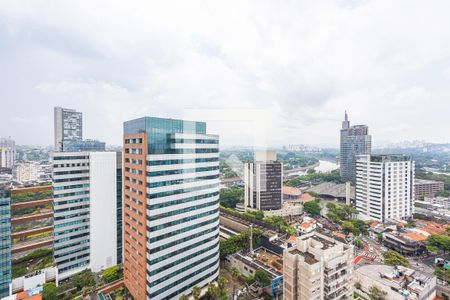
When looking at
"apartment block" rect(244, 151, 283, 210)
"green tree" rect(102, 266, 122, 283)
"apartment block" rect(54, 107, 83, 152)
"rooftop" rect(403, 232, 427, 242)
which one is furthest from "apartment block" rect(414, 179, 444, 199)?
"apartment block" rect(54, 107, 83, 152)

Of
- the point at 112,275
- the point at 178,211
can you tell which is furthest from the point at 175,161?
the point at 112,275

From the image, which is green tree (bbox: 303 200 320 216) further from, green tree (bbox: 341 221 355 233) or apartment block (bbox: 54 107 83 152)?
apartment block (bbox: 54 107 83 152)

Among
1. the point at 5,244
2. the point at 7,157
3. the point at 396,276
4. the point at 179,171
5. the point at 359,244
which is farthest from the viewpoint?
the point at 7,157

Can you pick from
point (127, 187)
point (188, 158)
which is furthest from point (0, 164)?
point (188, 158)

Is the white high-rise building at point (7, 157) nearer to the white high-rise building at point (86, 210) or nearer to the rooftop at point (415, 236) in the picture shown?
the white high-rise building at point (86, 210)

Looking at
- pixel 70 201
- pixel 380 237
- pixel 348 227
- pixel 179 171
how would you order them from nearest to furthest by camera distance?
pixel 179 171, pixel 70 201, pixel 380 237, pixel 348 227

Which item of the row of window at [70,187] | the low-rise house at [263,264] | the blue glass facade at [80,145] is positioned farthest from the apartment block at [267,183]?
the row of window at [70,187]

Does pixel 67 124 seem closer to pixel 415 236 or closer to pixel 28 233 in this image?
pixel 28 233

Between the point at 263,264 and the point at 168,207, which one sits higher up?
the point at 168,207
